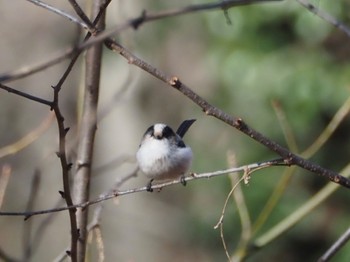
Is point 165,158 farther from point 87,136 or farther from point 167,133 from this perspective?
point 87,136

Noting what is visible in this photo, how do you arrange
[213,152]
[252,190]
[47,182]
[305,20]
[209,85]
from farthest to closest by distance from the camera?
1. [47,182]
2. [209,85]
3. [213,152]
4. [252,190]
5. [305,20]

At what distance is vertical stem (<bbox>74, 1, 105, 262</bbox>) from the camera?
176 centimetres

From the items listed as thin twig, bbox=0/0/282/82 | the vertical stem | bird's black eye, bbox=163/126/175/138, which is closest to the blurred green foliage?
bird's black eye, bbox=163/126/175/138

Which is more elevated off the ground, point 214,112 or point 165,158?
point 165,158

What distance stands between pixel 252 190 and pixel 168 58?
90.9 inches

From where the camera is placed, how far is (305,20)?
13.5 ft

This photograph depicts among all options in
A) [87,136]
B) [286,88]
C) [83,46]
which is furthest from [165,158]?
[286,88]

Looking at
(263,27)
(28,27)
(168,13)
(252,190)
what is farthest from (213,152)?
(168,13)

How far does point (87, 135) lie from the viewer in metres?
1.80

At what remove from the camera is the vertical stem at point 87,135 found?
1764mm

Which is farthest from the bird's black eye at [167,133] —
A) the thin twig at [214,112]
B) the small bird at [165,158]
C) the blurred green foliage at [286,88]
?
the blurred green foliage at [286,88]

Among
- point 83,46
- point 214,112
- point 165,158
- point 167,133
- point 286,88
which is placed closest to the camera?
point 83,46

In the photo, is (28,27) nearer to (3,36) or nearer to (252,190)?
(3,36)

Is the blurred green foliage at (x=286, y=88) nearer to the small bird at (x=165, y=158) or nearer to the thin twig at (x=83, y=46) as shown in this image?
the small bird at (x=165, y=158)
